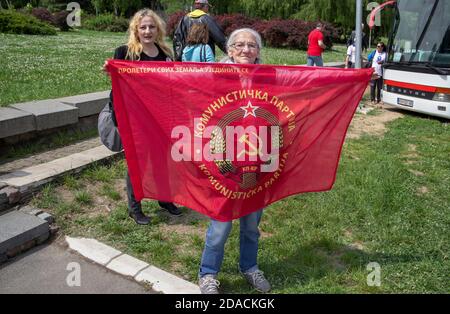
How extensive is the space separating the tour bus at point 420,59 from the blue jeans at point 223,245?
24.5 feet

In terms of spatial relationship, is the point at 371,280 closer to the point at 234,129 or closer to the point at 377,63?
the point at 234,129

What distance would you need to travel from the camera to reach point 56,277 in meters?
3.54

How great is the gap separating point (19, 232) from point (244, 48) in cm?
242

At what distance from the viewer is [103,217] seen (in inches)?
177

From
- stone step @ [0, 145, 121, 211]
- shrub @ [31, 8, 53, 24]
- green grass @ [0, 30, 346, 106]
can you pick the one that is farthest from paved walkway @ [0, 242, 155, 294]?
shrub @ [31, 8, 53, 24]

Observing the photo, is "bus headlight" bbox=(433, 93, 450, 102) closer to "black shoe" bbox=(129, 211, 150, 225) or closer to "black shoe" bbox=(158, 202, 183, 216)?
"black shoe" bbox=(158, 202, 183, 216)

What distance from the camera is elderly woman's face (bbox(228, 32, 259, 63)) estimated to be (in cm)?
326

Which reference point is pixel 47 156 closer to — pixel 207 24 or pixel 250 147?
pixel 207 24

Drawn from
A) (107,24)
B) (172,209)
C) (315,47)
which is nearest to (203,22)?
(172,209)

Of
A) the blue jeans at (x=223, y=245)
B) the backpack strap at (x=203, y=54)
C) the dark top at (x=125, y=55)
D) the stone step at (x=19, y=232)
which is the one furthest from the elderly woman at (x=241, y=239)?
the backpack strap at (x=203, y=54)

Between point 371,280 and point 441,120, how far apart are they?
771 cm

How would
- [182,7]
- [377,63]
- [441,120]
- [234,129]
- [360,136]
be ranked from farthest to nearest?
[182,7]
[377,63]
[441,120]
[360,136]
[234,129]

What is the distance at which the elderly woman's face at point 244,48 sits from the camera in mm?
3262
